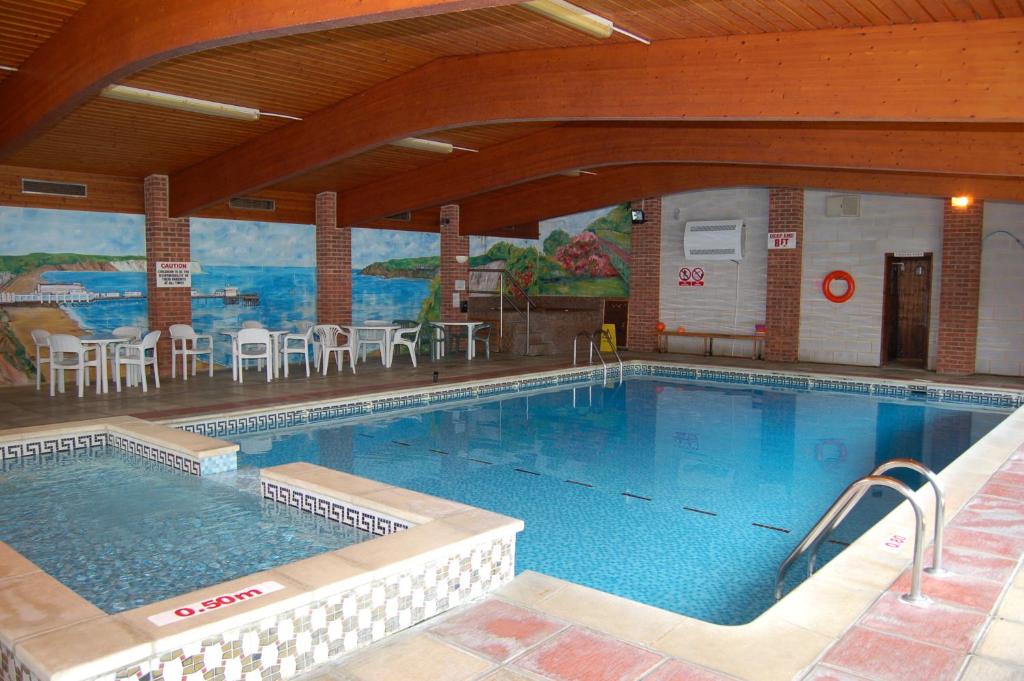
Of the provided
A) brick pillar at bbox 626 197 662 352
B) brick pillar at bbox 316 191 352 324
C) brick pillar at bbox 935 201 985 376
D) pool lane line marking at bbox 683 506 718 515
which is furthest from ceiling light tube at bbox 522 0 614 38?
brick pillar at bbox 626 197 662 352

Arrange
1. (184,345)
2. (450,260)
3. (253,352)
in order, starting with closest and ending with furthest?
(184,345), (253,352), (450,260)

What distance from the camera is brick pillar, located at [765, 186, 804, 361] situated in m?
12.7

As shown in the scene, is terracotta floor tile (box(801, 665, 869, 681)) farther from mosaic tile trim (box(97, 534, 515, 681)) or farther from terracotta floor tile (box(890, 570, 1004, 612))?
mosaic tile trim (box(97, 534, 515, 681))

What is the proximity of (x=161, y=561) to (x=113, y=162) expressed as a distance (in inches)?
273

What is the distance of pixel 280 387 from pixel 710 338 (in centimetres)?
793

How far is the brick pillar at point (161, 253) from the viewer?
1027 cm

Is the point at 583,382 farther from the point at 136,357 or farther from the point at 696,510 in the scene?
the point at 696,510

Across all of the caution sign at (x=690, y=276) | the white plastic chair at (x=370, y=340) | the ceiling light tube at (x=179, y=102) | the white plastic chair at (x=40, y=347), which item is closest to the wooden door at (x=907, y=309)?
the caution sign at (x=690, y=276)

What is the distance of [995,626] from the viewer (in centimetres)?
298

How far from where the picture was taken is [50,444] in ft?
21.2

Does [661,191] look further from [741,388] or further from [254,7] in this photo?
[254,7]

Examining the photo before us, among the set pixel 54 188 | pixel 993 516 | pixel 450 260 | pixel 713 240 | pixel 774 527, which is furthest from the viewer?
pixel 450 260

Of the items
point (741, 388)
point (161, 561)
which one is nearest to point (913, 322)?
point (741, 388)

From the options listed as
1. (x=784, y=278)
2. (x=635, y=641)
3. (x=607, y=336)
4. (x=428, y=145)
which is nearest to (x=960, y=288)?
(x=784, y=278)
